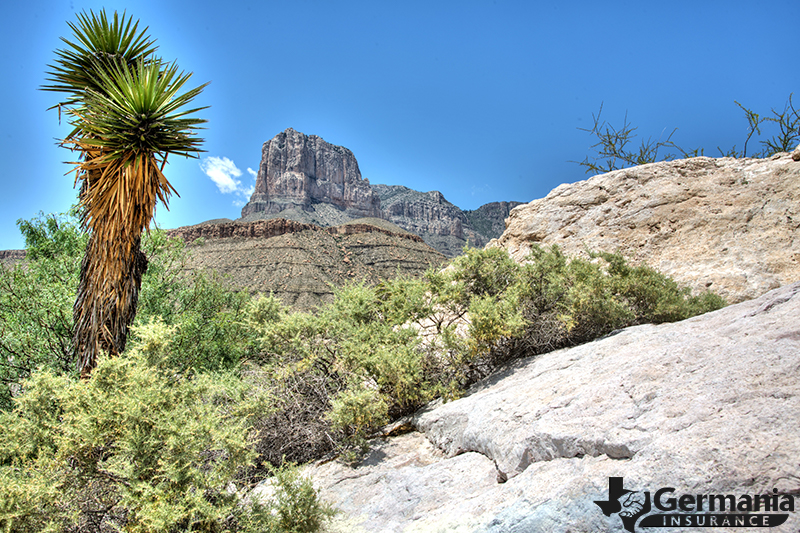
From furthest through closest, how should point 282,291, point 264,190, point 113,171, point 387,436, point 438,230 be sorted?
point 438,230
point 264,190
point 282,291
point 113,171
point 387,436

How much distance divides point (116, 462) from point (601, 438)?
412 centimetres

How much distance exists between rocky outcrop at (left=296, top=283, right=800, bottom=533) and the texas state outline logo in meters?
0.04

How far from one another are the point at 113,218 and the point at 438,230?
145m

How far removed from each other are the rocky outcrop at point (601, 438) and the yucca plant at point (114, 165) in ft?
12.6

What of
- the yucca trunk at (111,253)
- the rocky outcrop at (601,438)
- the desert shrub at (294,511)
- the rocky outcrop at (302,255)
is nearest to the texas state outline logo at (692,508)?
the rocky outcrop at (601,438)

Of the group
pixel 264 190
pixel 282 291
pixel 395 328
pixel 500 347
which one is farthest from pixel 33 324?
pixel 264 190

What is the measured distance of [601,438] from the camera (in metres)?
3.11

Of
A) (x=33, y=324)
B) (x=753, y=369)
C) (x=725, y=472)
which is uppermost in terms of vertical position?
(x=33, y=324)

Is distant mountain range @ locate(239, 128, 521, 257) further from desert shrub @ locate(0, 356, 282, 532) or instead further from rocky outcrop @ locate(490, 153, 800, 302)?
desert shrub @ locate(0, 356, 282, 532)

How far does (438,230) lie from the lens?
149500 millimetres

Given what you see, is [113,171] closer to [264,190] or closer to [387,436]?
[387,436]

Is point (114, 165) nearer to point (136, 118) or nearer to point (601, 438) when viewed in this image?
point (136, 118)

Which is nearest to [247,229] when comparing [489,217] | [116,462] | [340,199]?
[116,462]

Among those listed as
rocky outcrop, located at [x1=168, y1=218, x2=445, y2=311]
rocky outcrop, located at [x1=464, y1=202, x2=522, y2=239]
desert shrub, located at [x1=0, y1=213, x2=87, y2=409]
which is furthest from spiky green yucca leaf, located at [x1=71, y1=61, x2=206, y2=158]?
rocky outcrop, located at [x1=464, y1=202, x2=522, y2=239]
